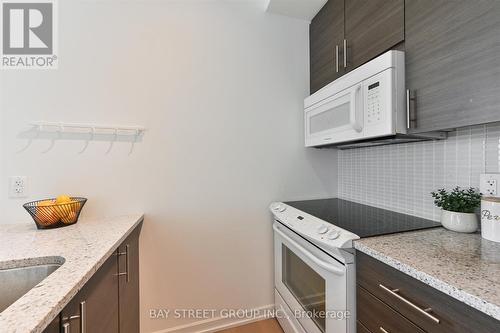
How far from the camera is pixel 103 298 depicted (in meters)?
0.92

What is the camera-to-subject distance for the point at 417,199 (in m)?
1.33

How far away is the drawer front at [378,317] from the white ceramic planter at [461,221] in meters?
0.52

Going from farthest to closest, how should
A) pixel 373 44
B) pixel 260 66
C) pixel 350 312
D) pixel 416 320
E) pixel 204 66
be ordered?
pixel 260 66
pixel 204 66
pixel 373 44
pixel 350 312
pixel 416 320

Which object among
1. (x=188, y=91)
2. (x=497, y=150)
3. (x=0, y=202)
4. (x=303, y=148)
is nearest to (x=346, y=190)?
(x=303, y=148)

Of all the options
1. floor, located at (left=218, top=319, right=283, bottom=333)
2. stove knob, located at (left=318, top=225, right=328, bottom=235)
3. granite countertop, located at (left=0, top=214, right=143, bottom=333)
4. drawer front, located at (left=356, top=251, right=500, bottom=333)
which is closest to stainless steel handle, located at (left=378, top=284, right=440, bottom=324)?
drawer front, located at (left=356, top=251, right=500, bottom=333)

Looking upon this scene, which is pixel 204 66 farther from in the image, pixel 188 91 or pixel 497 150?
pixel 497 150

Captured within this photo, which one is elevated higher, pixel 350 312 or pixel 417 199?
pixel 417 199

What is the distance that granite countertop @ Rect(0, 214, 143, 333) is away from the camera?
1.65 ft

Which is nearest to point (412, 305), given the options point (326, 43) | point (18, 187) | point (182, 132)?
point (182, 132)

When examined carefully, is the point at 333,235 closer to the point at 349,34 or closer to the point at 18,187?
the point at 349,34

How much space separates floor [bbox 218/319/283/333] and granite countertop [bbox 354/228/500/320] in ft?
3.73

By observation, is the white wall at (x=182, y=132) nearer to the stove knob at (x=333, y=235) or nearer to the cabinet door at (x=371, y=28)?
the cabinet door at (x=371, y=28)

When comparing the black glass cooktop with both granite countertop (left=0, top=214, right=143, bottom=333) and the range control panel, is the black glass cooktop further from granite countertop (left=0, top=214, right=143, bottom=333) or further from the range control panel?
granite countertop (left=0, top=214, right=143, bottom=333)

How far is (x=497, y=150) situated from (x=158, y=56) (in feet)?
6.24
